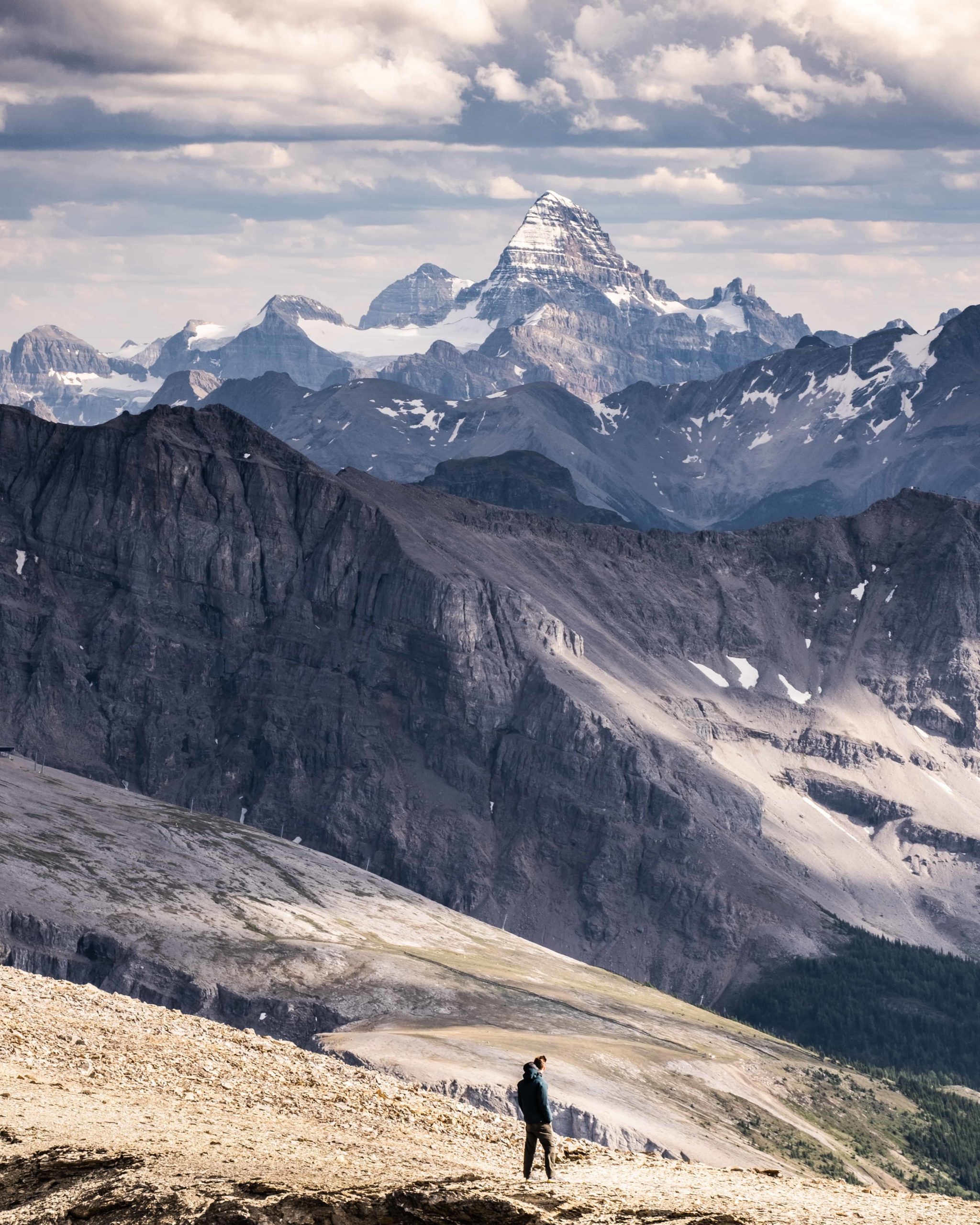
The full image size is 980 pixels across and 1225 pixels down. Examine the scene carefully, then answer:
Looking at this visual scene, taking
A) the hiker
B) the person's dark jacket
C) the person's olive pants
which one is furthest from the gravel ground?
the person's dark jacket

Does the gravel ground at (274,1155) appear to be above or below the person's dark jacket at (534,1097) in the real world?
below

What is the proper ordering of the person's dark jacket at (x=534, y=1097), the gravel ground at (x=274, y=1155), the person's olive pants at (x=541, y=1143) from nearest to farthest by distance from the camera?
the gravel ground at (x=274, y=1155) < the person's dark jacket at (x=534, y=1097) < the person's olive pants at (x=541, y=1143)

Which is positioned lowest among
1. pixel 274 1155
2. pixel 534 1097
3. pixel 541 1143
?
pixel 274 1155

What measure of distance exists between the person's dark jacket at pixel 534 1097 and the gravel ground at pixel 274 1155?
6.62ft

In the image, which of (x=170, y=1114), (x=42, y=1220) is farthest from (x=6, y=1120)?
(x=42, y=1220)

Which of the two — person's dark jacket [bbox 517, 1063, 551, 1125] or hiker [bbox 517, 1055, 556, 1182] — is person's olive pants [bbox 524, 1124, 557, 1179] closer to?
hiker [bbox 517, 1055, 556, 1182]

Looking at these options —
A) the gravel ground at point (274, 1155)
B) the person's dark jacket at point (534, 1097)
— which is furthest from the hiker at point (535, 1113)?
the gravel ground at point (274, 1155)

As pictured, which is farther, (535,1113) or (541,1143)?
(541,1143)

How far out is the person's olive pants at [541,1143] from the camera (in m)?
55.8

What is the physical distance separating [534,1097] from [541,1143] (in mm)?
2017

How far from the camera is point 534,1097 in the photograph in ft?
182

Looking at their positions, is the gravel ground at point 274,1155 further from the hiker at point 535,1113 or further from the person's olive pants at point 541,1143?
the hiker at point 535,1113

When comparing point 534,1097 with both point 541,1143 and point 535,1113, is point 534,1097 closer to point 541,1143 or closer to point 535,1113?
point 535,1113

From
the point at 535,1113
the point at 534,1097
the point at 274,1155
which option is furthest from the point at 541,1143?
the point at 274,1155
